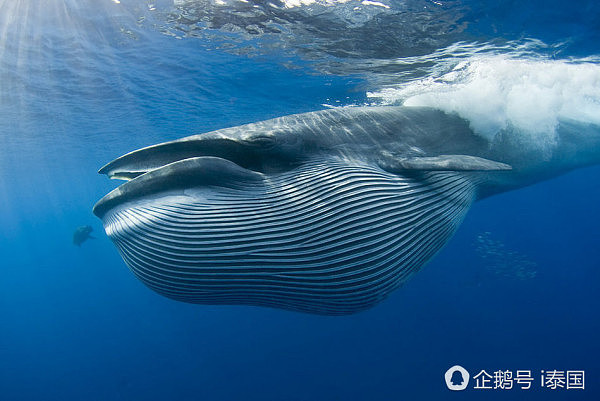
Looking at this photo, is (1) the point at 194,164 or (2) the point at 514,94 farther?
(2) the point at 514,94

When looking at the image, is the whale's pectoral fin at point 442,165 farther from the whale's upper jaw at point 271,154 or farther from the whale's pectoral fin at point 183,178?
the whale's pectoral fin at point 183,178

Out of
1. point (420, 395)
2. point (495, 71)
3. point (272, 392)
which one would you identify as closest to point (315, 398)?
point (272, 392)

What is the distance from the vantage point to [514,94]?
900cm

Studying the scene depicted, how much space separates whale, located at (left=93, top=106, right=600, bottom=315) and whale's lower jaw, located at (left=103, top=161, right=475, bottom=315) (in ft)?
0.03

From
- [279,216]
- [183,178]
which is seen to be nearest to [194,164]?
[183,178]

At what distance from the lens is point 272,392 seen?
1672cm

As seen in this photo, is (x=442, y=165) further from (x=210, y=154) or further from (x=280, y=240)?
(x=210, y=154)

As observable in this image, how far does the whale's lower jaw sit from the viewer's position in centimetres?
284

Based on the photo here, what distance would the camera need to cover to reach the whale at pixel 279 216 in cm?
287

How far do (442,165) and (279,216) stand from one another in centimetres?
195

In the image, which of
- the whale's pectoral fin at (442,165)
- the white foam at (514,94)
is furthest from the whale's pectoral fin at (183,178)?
the white foam at (514,94)

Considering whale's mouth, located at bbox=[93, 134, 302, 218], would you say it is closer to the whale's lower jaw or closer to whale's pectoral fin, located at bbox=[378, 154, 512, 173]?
the whale's lower jaw

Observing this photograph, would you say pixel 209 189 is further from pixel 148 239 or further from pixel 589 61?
pixel 589 61

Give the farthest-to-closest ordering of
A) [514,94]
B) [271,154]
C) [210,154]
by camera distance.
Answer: [514,94], [271,154], [210,154]
